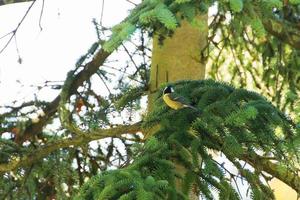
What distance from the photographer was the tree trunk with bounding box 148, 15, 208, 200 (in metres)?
3.80

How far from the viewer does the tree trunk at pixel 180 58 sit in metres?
3.80

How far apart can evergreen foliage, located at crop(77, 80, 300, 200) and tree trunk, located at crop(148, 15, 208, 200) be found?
1.13 m

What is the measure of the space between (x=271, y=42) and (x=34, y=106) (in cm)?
196

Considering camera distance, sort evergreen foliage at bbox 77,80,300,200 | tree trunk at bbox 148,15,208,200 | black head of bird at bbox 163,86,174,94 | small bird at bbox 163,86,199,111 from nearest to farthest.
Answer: evergreen foliage at bbox 77,80,300,200 < small bird at bbox 163,86,199,111 < black head of bird at bbox 163,86,174,94 < tree trunk at bbox 148,15,208,200

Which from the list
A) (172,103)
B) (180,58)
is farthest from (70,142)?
(172,103)

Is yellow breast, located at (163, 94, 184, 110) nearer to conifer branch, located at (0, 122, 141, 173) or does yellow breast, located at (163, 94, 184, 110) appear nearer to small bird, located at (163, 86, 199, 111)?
small bird, located at (163, 86, 199, 111)

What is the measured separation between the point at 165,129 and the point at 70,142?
116 cm

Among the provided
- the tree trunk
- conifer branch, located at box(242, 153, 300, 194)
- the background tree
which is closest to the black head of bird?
the background tree

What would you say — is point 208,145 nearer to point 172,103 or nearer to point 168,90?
point 172,103

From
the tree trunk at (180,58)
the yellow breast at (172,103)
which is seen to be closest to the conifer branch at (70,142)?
the tree trunk at (180,58)

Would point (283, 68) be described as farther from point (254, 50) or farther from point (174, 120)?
point (174, 120)

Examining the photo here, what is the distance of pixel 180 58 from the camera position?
12.5ft

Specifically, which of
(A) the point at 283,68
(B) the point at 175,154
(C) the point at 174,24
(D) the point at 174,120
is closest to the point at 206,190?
(B) the point at 175,154

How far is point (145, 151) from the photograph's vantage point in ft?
7.76
